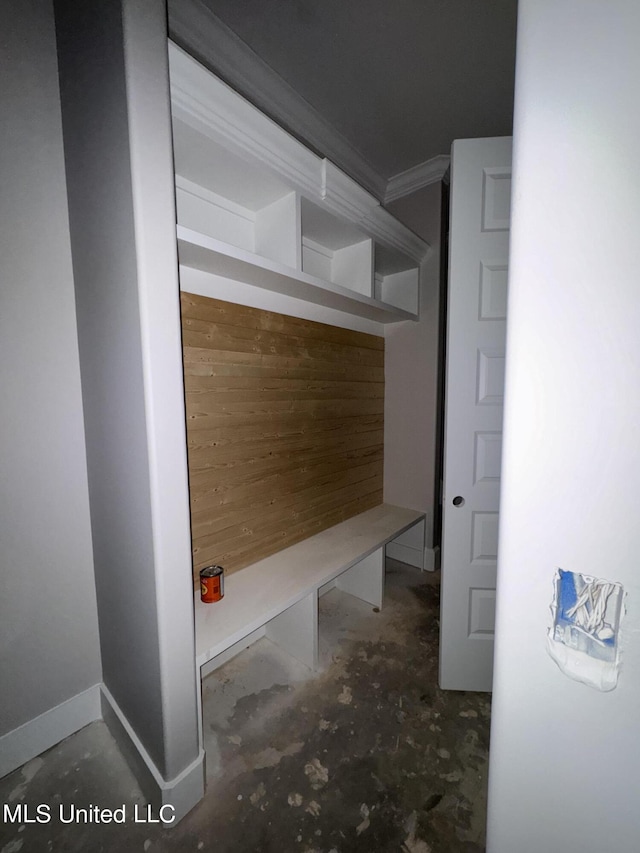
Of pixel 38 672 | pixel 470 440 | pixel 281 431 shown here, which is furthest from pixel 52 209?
pixel 470 440

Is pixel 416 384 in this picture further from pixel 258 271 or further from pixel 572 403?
pixel 572 403

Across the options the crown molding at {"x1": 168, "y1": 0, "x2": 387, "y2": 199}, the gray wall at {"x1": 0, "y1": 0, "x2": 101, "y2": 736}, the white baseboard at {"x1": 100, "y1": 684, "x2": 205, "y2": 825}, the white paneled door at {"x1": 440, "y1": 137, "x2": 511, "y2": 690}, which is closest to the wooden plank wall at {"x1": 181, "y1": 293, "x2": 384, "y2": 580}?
the gray wall at {"x1": 0, "y1": 0, "x2": 101, "y2": 736}

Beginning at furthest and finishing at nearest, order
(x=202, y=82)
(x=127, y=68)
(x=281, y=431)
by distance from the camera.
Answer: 1. (x=281, y=431)
2. (x=202, y=82)
3. (x=127, y=68)

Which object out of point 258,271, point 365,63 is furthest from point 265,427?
point 365,63

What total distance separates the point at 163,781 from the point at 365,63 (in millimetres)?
3144

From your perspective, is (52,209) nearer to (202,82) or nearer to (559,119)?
(202,82)

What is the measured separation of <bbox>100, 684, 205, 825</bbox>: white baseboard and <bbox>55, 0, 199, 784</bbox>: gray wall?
0.03 meters

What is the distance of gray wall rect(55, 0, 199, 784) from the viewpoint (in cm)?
95

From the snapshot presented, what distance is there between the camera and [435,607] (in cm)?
234

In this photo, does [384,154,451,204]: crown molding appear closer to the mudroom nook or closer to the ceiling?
the ceiling

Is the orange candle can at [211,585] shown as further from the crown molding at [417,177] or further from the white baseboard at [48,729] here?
the crown molding at [417,177]

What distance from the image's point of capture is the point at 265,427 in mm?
1831

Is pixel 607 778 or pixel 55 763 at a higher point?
pixel 607 778

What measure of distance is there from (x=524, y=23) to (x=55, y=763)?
7.88 feet
